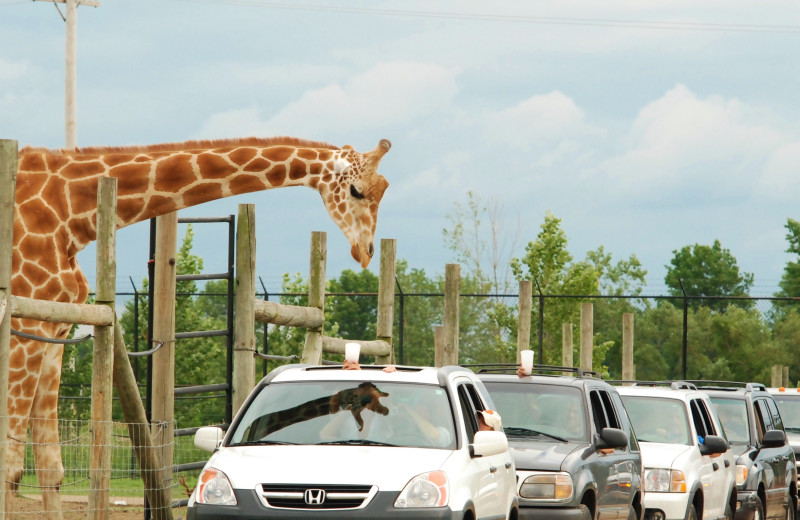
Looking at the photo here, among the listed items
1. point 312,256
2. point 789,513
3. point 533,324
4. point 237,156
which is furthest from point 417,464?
point 533,324

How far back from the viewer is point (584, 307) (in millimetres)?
25578

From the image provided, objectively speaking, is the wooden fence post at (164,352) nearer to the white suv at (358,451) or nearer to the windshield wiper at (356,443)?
the white suv at (358,451)

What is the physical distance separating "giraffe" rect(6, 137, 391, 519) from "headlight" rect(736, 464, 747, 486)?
516cm

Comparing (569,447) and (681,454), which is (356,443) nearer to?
(569,447)

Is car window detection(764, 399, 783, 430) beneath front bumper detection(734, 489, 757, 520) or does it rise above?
above

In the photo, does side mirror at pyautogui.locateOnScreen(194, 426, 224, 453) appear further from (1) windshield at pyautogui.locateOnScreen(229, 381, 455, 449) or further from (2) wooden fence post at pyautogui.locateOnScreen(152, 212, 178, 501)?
(2) wooden fence post at pyautogui.locateOnScreen(152, 212, 178, 501)

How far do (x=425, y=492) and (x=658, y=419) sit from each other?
6854 millimetres

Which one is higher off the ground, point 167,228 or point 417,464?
point 167,228

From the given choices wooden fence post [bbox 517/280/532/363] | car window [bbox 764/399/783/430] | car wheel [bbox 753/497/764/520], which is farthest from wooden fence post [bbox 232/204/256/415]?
wooden fence post [bbox 517/280/532/363]

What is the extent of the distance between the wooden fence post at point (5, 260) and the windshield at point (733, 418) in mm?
10247

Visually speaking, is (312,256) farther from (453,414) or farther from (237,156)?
(453,414)

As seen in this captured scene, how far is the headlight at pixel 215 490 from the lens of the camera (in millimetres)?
7723

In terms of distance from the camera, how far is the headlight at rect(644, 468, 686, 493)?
41.1 feet

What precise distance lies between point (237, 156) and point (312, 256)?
6.37ft
